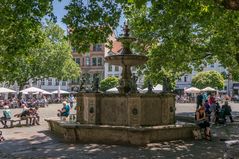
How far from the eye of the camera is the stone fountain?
14.5 meters

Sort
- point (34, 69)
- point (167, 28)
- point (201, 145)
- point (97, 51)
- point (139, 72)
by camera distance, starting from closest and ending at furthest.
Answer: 1. point (201, 145)
2. point (167, 28)
3. point (139, 72)
4. point (34, 69)
5. point (97, 51)

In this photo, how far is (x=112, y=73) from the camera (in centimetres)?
9012

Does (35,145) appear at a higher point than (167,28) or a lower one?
lower

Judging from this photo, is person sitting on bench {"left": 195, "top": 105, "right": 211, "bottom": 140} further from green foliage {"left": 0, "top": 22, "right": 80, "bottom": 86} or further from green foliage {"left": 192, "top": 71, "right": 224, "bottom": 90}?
green foliage {"left": 192, "top": 71, "right": 224, "bottom": 90}

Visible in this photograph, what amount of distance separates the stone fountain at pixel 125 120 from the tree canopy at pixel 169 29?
2.45 m

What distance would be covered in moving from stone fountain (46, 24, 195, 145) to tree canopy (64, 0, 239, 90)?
245 cm

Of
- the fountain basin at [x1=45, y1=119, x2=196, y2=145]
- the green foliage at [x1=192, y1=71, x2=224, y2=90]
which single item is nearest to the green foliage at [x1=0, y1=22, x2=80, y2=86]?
the green foliage at [x1=192, y1=71, x2=224, y2=90]

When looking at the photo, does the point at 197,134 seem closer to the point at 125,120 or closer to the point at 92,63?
the point at 125,120

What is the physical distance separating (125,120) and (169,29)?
10211 mm

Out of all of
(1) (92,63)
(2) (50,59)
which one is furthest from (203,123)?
(1) (92,63)

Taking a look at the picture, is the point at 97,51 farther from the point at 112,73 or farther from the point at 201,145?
the point at 201,145

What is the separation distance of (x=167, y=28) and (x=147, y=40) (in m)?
3.59

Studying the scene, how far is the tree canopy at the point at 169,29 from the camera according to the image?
1476 centimetres

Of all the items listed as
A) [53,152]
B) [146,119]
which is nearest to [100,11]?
[146,119]
